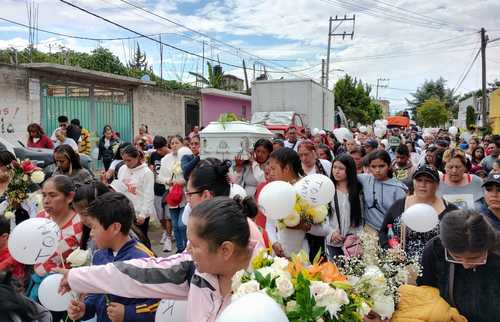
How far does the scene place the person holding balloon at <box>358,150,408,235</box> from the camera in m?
4.41

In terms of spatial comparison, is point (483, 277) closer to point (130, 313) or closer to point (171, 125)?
point (130, 313)

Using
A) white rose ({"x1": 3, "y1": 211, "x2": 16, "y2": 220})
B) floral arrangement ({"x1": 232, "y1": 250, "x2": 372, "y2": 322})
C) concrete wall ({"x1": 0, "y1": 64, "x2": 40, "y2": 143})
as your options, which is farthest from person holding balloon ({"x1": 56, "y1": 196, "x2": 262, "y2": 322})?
concrete wall ({"x1": 0, "y1": 64, "x2": 40, "y2": 143})

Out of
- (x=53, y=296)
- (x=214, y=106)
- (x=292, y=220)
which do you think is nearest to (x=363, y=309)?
(x=53, y=296)

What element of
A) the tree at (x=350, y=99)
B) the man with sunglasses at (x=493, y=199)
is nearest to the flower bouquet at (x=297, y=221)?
the man with sunglasses at (x=493, y=199)

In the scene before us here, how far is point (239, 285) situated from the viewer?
1596mm

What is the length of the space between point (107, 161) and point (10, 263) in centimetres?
780

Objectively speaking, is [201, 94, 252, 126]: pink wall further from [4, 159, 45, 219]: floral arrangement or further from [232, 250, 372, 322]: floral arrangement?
[232, 250, 372, 322]: floral arrangement

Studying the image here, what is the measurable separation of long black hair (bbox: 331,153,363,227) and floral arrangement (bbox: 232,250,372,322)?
9.01ft

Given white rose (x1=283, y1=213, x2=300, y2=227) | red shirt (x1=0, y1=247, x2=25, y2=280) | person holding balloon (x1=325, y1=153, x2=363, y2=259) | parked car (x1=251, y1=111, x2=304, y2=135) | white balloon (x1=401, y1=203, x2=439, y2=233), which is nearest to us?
red shirt (x1=0, y1=247, x2=25, y2=280)

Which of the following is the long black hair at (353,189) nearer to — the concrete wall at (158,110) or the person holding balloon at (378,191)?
the person holding balloon at (378,191)

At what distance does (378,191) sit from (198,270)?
3060mm

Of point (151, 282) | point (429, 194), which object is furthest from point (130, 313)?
point (429, 194)

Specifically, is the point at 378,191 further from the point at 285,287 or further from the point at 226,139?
the point at 226,139

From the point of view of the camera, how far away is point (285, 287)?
4.90ft
